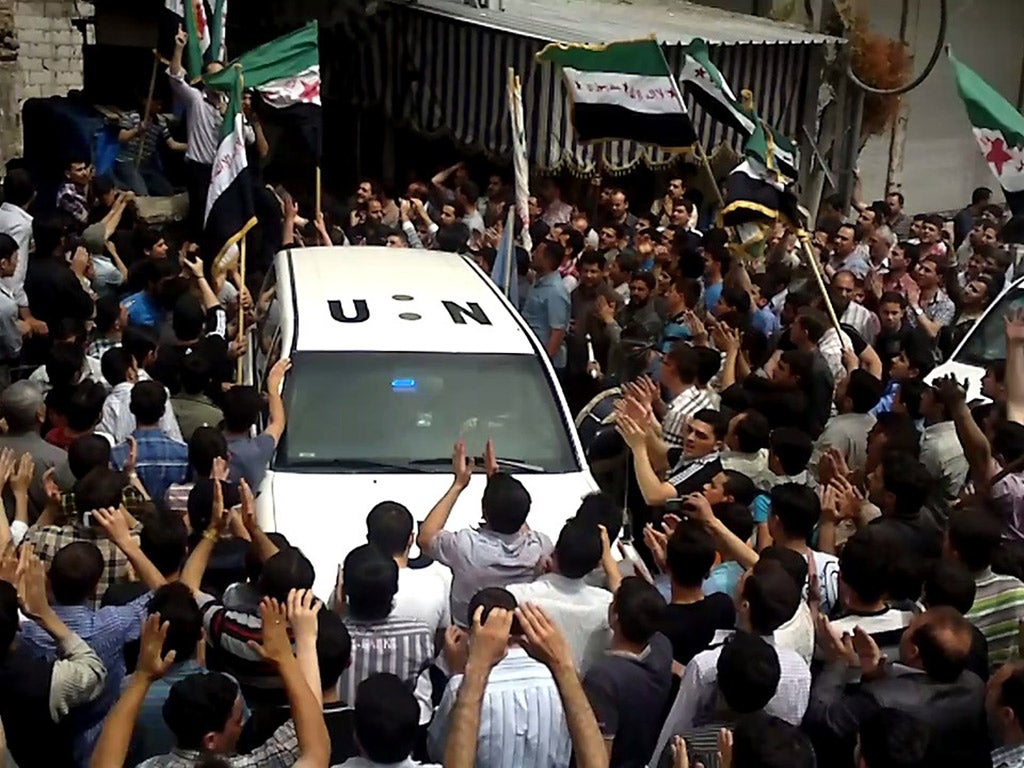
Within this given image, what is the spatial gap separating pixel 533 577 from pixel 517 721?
1.07 metres

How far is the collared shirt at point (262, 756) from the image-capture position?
3443 millimetres

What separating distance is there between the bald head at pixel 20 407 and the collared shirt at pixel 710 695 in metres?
3.19

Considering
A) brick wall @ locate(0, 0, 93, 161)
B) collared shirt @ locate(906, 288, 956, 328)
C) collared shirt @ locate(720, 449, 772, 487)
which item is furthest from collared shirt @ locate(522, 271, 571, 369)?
brick wall @ locate(0, 0, 93, 161)

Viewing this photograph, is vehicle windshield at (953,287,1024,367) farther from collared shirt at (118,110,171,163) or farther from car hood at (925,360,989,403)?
collared shirt at (118,110,171,163)

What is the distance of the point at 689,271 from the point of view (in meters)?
9.13

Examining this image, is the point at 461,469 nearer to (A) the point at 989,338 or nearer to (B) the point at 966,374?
(B) the point at 966,374

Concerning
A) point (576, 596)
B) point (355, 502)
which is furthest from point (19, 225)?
point (576, 596)

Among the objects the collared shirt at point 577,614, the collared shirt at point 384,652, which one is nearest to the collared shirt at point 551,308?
the collared shirt at point 577,614

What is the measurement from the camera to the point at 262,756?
3605 mm

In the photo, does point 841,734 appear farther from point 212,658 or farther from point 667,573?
point 212,658

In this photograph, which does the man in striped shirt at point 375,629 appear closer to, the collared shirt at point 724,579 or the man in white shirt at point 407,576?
the man in white shirt at point 407,576

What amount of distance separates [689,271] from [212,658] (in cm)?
555

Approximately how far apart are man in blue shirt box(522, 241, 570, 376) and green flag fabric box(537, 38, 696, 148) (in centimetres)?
105

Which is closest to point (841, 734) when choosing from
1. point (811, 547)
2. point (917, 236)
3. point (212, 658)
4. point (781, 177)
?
point (811, 547)
